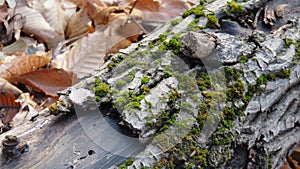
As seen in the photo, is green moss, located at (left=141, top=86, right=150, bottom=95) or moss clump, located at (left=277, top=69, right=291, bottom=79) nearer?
green moss, located at (left=141, top=86, right=150, bottom=95)

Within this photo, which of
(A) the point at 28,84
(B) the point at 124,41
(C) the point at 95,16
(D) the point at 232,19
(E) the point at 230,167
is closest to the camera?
(E) the point at 230,167

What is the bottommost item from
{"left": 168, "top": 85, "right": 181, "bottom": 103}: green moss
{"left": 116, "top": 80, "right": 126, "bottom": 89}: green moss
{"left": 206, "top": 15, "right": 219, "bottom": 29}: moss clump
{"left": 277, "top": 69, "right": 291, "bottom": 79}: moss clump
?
{"left": 277, "top": 69, "right": 291, "bottom": 79}: moss clump

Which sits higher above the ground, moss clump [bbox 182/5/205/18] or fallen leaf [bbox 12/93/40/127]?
moss clump [bbox 182/5/205/18]

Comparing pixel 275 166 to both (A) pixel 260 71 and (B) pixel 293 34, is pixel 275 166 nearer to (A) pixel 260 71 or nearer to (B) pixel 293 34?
(A) pixel 260 71

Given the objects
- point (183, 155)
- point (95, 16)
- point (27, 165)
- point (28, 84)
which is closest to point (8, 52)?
point (28, 84)

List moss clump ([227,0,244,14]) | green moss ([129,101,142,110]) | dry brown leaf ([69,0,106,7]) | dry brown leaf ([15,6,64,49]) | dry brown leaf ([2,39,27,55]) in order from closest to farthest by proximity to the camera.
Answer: green moss ([129,101,142,110]) < moss clump ([227,0,244,14]) < dry brown leaf ([2,39,27,55]) < dry brown leaf ([15,6,64,49]) < dry brown leaf ([69,0,106,7])

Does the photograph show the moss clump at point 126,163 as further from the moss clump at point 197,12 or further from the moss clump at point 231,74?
the moss clump at point 197,12

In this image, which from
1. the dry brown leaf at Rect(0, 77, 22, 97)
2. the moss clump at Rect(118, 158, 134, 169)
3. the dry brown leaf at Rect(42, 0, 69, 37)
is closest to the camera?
the moss clump at Rect(118, 158, 134, 169)

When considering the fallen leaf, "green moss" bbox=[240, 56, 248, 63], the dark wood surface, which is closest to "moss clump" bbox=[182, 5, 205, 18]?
"green moss" bbox=[240, 56, 248, 63]

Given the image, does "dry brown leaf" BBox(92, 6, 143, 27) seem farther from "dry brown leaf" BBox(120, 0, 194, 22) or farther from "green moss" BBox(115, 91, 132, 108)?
"green moss" BBox(115, 91, 132, 108)
